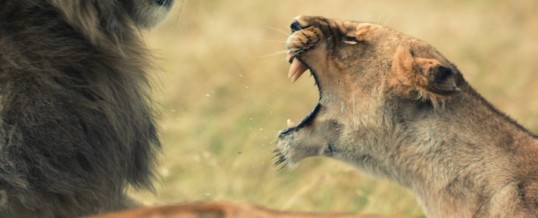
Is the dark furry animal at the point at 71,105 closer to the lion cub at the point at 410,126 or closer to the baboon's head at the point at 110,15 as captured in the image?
the baboon's head at the point at 110,15

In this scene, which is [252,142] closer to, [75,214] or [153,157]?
[153,157]

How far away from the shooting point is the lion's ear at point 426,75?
3.02 metres

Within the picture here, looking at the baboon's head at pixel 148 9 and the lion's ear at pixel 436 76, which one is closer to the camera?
the lion's ear at pixel 436 76

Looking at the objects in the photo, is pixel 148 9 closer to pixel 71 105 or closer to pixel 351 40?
pixel 71 105

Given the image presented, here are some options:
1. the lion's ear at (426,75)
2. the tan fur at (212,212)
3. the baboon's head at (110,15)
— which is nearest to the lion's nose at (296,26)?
the lion's ear at (426,75)

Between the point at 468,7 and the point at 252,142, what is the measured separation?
383 cm

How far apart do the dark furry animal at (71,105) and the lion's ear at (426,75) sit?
0.84 meters

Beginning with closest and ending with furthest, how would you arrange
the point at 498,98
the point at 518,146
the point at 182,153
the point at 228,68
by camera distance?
the point at 518,146
the point at 182,153
the point at 498,98
the point at 228,68

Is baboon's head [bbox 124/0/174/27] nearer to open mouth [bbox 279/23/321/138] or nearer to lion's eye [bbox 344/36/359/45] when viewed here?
open mouth [bbox 279/23/321/138]

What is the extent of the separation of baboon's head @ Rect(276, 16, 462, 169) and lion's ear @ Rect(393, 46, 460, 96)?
2cm

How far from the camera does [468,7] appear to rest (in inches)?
365

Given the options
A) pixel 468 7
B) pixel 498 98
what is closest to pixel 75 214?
pixel 498 98

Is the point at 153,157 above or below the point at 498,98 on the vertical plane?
below

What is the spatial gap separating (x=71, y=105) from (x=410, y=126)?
943mm
